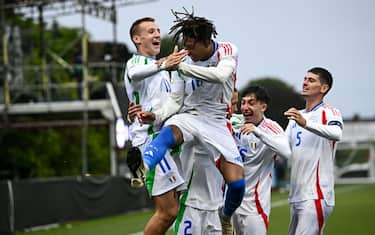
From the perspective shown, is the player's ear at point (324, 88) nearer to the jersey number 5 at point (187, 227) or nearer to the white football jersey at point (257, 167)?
the white football jersey at point (257, 167)

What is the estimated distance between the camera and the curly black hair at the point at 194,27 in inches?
330

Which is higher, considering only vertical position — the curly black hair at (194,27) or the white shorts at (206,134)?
the curly black hair at (194,27)

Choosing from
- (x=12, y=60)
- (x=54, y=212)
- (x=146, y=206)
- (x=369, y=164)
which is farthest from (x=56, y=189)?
(x=369, y=164)

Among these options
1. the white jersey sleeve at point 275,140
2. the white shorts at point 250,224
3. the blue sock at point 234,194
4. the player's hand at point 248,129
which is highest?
the player's hand at point 248,129

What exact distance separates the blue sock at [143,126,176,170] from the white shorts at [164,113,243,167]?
0.63 ft

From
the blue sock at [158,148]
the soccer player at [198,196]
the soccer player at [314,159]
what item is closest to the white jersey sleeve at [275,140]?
the soccer player at [314,159]

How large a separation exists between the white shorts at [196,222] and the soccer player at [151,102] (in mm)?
91

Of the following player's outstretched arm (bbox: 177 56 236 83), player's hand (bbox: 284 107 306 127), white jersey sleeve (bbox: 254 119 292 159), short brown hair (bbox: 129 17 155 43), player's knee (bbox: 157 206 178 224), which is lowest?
player's knee (bbox: 157 206 178 224)

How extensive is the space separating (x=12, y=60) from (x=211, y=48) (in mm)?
25582

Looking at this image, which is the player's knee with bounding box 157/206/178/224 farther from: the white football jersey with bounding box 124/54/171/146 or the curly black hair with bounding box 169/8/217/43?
the curly black hair with bounding box 169/8/217/43

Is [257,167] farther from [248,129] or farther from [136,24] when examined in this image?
[136,24]

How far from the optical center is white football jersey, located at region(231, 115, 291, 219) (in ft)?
31.8

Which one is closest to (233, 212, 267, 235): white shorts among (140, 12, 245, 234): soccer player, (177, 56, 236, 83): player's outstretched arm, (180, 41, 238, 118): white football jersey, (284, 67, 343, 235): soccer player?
(284, 67, 343, 235): soccer player

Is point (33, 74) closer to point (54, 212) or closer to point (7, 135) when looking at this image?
point (7, 135)
